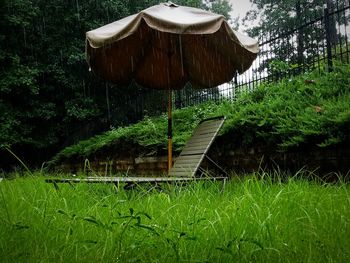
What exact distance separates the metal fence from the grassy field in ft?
12.5

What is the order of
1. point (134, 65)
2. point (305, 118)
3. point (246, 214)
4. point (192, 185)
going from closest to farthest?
point (246, 214) → point (192, 185) → point (305, 118) → point (134, 65)

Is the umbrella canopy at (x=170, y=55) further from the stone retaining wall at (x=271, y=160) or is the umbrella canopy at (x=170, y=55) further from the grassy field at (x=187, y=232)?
the grassy field at (x=187, y=232)

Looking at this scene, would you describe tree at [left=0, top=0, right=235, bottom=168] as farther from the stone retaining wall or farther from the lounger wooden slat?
the lounger wooden slat

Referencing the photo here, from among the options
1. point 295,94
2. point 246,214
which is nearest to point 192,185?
point 246,214

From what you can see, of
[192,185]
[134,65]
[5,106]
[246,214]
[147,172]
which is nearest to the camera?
[246,214]

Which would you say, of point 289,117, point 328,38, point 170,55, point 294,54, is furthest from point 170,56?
point 294,54

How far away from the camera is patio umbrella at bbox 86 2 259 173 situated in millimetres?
4773

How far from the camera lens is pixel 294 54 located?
880 cm

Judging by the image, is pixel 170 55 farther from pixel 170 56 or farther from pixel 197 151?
pixel 197 151

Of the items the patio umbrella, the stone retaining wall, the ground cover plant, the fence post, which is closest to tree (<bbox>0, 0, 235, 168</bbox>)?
the patio umbrella

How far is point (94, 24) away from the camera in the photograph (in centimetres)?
1612

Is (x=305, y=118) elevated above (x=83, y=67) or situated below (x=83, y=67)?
below

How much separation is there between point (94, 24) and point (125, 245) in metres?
15.3

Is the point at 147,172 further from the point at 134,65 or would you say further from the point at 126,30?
the point at 126,30
